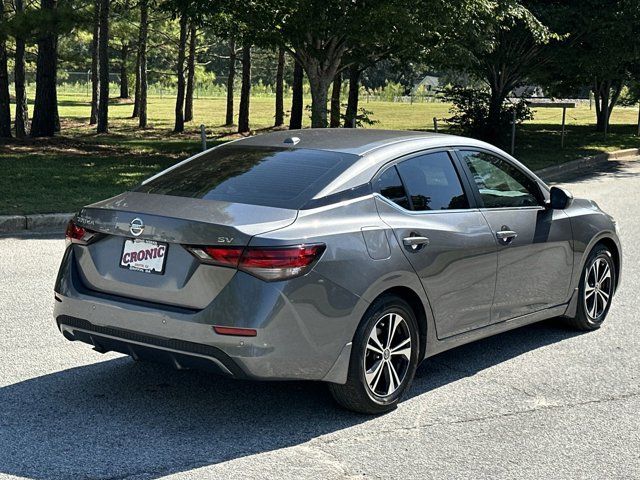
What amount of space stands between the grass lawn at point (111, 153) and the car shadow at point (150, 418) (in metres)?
6.93

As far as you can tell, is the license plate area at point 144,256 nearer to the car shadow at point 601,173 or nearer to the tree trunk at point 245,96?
the car shadow at point 601,173

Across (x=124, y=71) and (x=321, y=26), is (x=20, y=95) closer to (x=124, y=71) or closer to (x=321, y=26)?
(x=321, y=26)

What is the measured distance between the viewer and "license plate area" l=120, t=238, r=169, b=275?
17.0 ft

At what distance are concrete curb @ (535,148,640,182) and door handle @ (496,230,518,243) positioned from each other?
1488 centimetres

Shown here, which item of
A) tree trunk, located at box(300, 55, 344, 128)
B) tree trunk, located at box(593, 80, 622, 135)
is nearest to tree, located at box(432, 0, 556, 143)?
tree trunk, located at box(300, 55, 344, 128)

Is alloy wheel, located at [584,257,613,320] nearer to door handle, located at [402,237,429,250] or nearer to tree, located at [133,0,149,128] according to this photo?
door handle, located at [402,237,429,250]

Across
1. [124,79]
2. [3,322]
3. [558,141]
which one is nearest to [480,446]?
[3,322]

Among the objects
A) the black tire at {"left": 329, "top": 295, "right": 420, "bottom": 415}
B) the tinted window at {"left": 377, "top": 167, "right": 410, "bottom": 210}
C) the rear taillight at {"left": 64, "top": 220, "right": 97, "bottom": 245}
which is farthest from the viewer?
the tinted window at {"left": 377, "top": 167, "right": 410, "bottom": 210}

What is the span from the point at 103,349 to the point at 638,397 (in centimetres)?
326

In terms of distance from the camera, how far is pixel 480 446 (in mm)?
5145

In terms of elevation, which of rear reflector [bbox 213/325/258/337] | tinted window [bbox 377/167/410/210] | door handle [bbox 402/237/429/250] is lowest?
rear reflector [bbox 213/325/258/337]

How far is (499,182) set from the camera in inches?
267

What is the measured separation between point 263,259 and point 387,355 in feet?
3.54

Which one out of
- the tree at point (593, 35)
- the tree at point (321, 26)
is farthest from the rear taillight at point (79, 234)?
the tree at point (593, 35)
